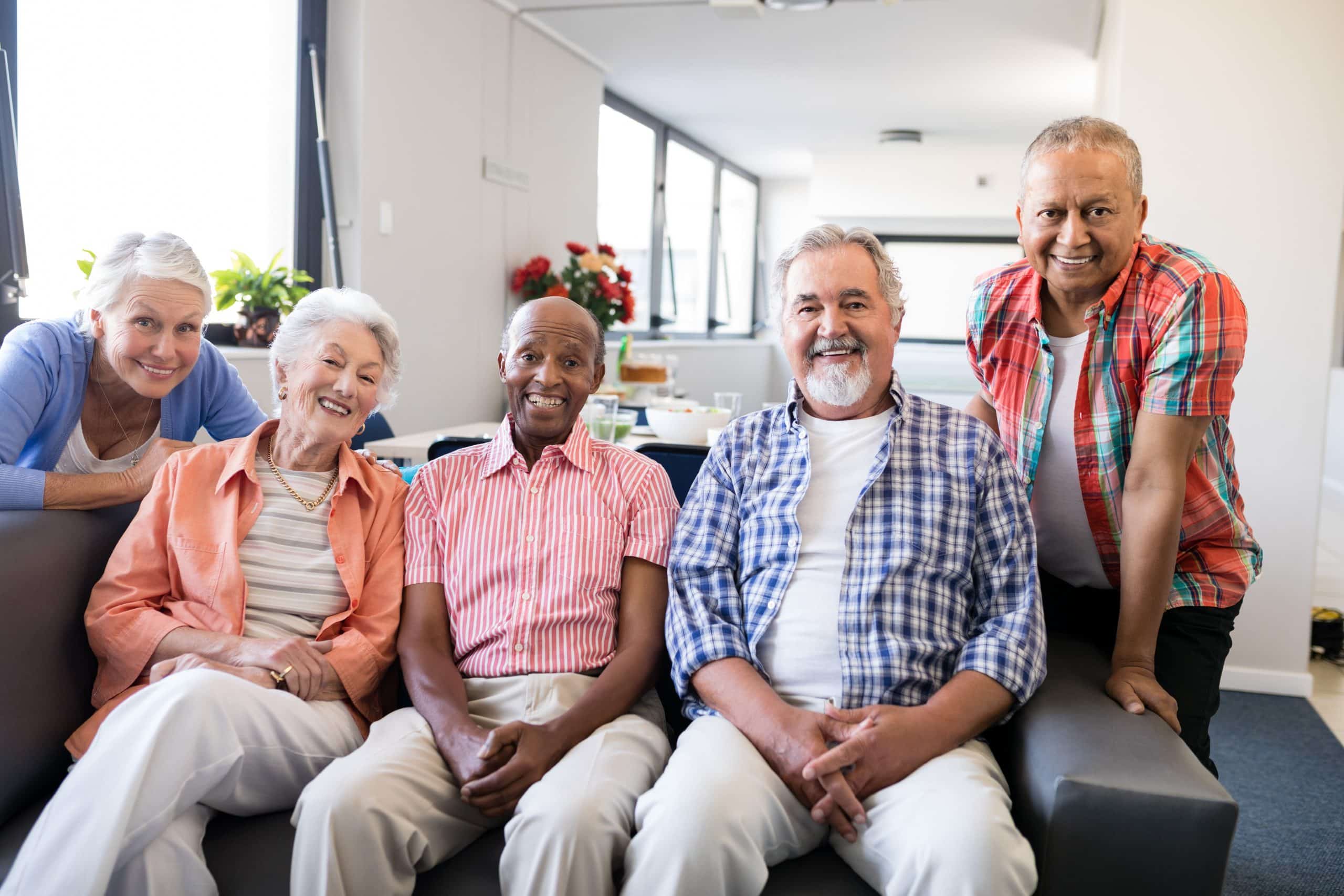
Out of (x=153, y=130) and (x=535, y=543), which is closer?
(x=535, y=543)

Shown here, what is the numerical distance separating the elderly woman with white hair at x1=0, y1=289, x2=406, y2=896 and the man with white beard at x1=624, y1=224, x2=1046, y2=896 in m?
0.52

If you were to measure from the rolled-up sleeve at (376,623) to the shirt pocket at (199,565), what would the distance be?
0.22 m

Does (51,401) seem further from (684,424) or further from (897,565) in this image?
(684,424)

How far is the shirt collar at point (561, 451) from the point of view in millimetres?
1792

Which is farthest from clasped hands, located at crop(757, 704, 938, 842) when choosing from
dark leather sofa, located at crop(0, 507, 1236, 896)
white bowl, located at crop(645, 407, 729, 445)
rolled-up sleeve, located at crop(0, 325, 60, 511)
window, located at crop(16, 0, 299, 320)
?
window, located at crop(16, 0, 299, 320)

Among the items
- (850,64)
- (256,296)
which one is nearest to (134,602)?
(256,296)

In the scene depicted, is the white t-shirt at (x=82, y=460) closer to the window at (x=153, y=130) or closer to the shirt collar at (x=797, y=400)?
the window at (x=153, y=130)

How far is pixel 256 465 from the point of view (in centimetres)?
182

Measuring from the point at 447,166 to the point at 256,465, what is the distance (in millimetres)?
3179

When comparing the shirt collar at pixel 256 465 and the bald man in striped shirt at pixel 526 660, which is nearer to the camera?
the bald man in striped shirt at pixel 526 660

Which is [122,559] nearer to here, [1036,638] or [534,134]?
[1036,638]

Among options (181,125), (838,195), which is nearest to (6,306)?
(181,125)

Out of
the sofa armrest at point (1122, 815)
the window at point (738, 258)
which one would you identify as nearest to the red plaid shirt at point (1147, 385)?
the sofa armrest at point (1122, 815)

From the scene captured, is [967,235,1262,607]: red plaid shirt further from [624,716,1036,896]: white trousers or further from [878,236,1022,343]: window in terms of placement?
[878,236,1022,343]: window
